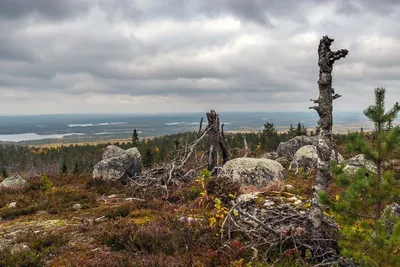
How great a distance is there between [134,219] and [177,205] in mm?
2120

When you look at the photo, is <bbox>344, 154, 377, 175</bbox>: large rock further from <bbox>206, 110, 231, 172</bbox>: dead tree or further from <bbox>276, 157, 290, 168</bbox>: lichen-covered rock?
<bbox>276, 157, 290, 168</bbox>: lichen-covered rock

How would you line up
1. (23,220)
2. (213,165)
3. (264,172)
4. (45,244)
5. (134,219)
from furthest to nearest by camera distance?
(213,165) < (264,172) < (23,220) < (134,219) < (45,244)

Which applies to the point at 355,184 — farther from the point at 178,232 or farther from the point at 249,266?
the point at 178,232

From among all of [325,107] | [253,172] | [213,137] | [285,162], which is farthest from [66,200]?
[285,162]

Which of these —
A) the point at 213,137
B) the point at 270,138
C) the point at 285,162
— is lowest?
the point at 285,162

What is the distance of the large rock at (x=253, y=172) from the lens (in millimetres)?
12945

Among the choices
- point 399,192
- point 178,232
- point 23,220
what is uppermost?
point 399,192

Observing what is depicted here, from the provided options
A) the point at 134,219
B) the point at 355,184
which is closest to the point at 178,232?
the point at 134,219

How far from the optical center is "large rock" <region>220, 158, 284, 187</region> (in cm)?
1295

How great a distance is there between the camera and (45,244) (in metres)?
7.79

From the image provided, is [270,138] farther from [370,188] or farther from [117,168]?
[370,188]

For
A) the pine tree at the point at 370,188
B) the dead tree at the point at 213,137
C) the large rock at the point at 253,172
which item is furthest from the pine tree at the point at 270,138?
the pine tree at the point at 370,188

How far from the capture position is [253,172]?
42.9 ft

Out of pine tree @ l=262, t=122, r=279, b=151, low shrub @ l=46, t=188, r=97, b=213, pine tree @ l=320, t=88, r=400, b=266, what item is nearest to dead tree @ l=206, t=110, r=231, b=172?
low shrub @ l=46, t=188, r=97, b=213
